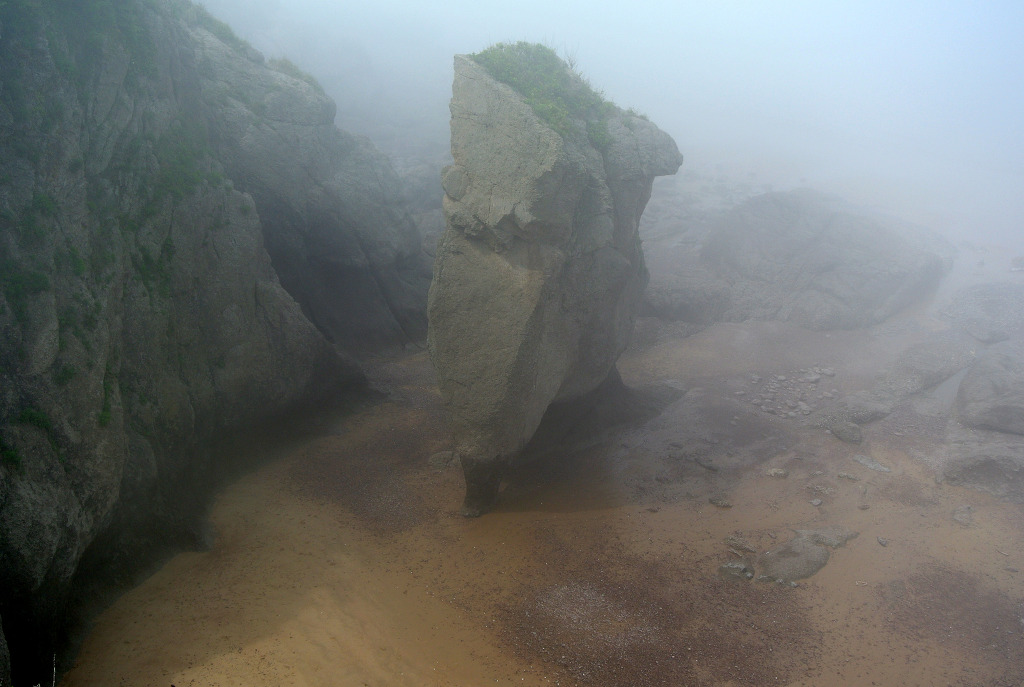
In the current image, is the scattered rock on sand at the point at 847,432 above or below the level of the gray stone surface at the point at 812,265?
below

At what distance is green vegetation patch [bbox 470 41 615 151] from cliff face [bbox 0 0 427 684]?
270 inches

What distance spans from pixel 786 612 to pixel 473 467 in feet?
20.6

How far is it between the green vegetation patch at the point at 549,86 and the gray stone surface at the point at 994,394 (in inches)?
474

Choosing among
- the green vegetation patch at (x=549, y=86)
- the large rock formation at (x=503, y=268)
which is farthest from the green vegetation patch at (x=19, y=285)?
the green vegetation patch at (x=549, y=86)

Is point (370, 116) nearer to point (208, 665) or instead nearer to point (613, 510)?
point (613, 510)

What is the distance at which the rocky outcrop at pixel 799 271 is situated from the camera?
24.8 m

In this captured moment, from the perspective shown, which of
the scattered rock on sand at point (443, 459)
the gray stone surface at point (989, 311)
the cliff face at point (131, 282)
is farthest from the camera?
the gray stone surface at point (989, 311)

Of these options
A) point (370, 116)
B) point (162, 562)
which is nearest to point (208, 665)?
point (162, 562)

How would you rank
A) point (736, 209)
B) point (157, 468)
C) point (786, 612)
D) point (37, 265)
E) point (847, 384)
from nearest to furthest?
1. point (37, 265)
2. point (786, 612)
3. point (157, 468)
4. point (847, 384)
5. point (736, 209)

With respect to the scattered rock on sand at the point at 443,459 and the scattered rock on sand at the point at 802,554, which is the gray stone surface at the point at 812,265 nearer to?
the scattered rock on sand at the point at 443,459

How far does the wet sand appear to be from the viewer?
933 cm

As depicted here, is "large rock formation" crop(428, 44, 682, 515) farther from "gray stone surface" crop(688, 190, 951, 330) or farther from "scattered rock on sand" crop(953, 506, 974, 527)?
"gray stone surface" crop(688, 190, 951, 330)

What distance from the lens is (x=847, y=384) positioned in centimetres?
2012

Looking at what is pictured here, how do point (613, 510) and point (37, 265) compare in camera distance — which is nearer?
point (37, 265)
